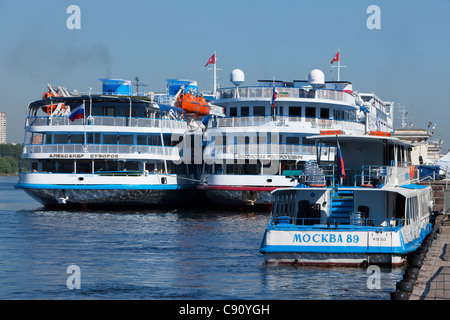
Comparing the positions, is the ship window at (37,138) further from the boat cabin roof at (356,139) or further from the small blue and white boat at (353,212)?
the boat cabin roof at (356,139)

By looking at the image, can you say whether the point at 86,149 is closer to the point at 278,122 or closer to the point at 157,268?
the point at 278,122

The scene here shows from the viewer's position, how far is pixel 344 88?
207ft

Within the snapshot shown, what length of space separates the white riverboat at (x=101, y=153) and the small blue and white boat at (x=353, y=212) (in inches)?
898

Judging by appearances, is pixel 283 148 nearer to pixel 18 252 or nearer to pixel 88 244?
pixel 88 244

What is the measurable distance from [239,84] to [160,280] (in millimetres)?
37319

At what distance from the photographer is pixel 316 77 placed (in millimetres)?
54188

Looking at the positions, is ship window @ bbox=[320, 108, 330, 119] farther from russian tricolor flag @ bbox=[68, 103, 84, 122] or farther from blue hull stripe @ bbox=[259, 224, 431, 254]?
blue hull stripe @ bbox=[259, 224, 431, 254]

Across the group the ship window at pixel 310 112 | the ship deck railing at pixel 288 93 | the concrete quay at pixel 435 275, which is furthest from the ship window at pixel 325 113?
the concrete quay at pixel 435 275

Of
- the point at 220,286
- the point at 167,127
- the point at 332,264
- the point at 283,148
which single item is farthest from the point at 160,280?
the point at 167,127

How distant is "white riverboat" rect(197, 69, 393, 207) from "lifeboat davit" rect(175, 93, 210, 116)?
299 centimetres

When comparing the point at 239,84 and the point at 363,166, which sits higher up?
the point at 239,84

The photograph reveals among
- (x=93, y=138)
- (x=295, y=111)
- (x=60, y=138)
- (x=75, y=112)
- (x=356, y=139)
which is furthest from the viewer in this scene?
(x=295, y=111)

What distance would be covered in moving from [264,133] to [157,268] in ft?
87.5

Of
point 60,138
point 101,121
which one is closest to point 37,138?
point 60,138
